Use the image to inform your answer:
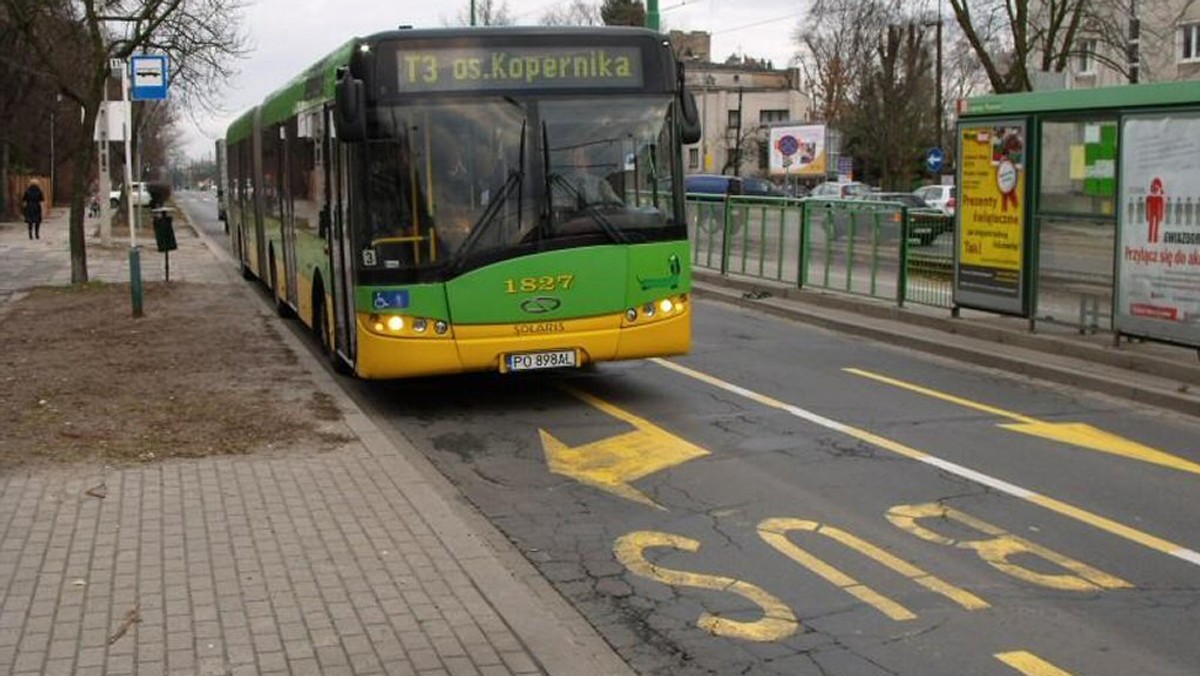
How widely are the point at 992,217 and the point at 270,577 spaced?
10.3 metres

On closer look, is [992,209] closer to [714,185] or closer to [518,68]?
[518,68]

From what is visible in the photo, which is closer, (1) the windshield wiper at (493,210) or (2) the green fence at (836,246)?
(1) the windshield wiper at (493,210)

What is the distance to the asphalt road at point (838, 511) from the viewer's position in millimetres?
5102

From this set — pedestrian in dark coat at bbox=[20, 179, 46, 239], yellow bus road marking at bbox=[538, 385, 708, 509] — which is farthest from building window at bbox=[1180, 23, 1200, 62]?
yellow bus road marking at bbox=[538, 385, 708, 509]

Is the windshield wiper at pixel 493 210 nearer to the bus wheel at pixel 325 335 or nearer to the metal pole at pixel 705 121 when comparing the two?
the bus wheel at pixel 325 335

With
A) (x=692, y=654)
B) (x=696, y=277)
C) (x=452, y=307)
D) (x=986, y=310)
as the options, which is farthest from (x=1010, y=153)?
(x=692, y=654)

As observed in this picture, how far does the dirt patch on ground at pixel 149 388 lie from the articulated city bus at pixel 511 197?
1094mm

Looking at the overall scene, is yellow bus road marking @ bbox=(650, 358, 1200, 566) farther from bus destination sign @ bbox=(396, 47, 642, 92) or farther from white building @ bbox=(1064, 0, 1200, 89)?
white building @ bbox=(1064, 0, 1200, 89)

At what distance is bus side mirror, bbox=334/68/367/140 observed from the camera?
9.23 meters

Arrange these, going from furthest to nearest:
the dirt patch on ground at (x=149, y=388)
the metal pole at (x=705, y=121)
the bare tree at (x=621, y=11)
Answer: the metal pole at (x=705, y=121) → the bare tree at (x=621, y=11) → the dirt patch on ground at (x=149, y=388)

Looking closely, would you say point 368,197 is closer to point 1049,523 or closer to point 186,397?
point 186,397

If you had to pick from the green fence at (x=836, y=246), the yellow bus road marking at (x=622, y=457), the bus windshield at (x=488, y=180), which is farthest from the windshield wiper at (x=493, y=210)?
the green fence at (x=836, y=246)

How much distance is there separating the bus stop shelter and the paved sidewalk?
279 inches

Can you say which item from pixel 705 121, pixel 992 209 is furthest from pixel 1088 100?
pixel 705 121
